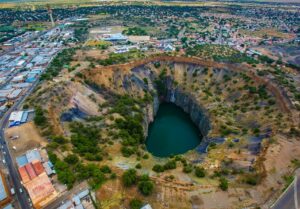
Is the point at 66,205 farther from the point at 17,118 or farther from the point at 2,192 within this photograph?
the point at 17,118

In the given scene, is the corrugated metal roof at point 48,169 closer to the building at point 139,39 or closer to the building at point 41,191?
the building at point 41,191

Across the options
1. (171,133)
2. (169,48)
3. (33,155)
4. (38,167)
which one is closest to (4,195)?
(38,167)

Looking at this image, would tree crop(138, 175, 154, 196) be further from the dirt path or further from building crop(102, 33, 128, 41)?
building crop(102, 33, 128, 41)

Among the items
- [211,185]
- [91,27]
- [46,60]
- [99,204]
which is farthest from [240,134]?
[91,27]

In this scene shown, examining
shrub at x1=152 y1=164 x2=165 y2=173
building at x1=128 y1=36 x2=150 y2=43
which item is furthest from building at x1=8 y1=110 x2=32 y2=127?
building at x1=128 y1=36 x2=150 y2=43

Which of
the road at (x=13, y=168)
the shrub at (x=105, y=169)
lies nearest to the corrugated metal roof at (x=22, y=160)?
the road at (x=13, y=168)

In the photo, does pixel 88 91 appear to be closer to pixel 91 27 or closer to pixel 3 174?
pixel 3 174
